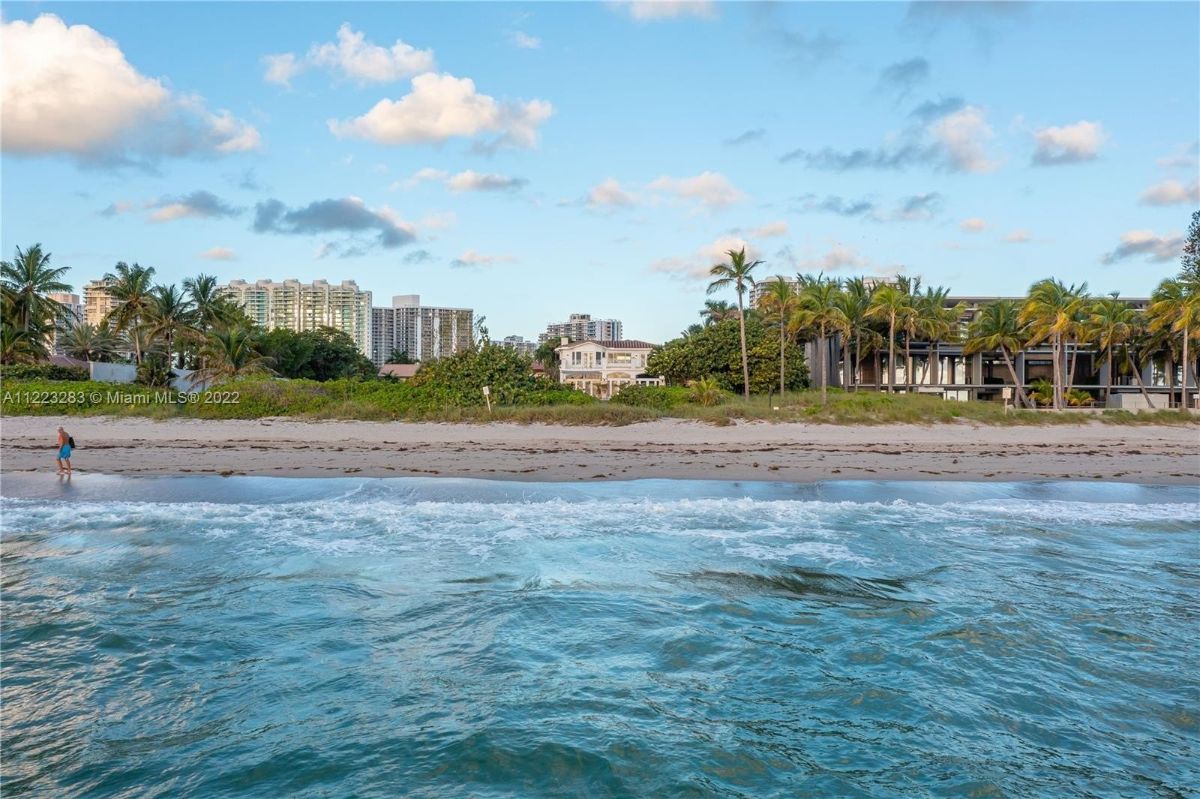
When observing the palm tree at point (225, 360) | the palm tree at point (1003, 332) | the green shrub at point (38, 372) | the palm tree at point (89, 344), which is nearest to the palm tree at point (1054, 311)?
the palm tree at point (1003, 332)

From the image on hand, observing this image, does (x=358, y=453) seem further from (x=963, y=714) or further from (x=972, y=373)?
(x=972, y=373)

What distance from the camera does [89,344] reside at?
6869 centimetres

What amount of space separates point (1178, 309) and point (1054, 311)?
18.5ft

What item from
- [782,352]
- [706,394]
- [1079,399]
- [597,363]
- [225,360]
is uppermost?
[597,363]

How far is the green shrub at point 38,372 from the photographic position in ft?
126

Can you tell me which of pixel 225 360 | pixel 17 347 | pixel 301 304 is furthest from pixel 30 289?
pixel 301 304

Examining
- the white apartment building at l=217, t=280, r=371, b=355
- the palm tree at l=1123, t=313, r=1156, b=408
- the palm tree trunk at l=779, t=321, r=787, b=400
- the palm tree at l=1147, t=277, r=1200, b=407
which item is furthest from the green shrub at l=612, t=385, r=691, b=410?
the white apartment building at l=217, t=280, r=371, b=355

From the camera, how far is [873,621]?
8.52 metres

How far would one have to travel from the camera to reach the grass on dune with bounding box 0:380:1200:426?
2900 centimetres

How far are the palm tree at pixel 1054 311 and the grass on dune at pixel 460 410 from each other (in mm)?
9342

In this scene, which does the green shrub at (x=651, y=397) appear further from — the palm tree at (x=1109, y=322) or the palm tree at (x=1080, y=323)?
the palm tree at (x=1109, y=322)

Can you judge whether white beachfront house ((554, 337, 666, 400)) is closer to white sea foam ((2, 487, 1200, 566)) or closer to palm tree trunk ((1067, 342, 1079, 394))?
palm tree trunk ((1067, 342, 1079, 394))

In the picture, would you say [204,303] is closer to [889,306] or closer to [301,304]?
[889,306]

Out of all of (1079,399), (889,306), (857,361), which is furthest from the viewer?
(857,361)
